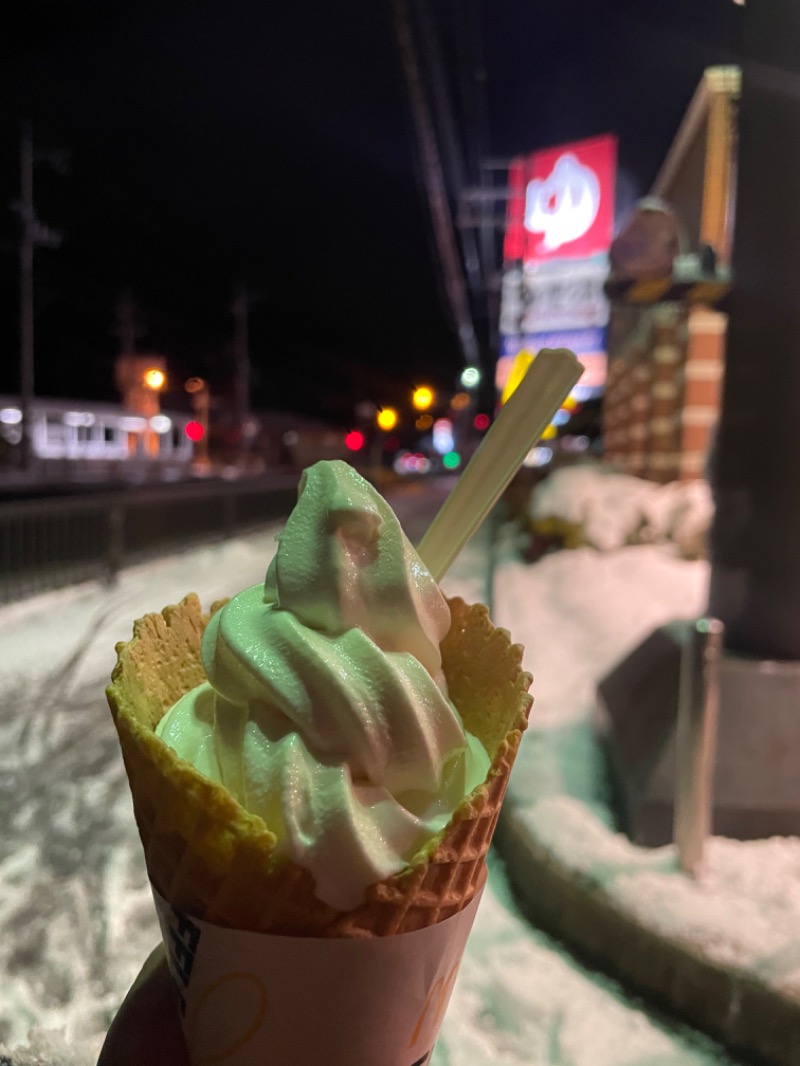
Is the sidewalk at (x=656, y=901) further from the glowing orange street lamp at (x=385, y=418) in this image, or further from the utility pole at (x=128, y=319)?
the utility pole at (x=128, y=319)

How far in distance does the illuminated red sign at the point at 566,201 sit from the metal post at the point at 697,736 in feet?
Result: 62.5

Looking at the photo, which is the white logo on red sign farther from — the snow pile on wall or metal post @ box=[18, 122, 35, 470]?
the snow pile on wall

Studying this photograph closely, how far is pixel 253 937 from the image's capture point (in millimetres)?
1026

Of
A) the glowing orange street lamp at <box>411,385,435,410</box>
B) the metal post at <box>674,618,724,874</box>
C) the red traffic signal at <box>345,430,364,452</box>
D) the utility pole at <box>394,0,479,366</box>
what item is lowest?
the metal post at <box>674,618,724,874</box>

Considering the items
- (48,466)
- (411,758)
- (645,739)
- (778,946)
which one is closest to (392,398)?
(645,739)

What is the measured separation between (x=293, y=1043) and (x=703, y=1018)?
162 cm

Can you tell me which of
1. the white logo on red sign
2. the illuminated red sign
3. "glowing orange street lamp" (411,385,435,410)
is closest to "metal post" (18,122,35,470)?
the illuminated red sign

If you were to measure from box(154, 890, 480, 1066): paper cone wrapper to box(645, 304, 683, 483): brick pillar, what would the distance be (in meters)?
8.54

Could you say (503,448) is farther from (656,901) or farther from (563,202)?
(563,202)

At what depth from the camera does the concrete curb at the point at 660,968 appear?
2.02 meters

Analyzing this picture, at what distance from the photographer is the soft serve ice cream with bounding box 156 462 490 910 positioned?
3.48ft

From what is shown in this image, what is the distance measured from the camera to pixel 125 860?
2.88 meters

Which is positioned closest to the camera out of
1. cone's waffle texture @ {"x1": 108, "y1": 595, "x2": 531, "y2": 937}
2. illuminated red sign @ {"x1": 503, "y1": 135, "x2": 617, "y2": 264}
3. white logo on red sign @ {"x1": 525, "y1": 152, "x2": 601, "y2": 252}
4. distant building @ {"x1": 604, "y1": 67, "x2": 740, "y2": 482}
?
cone's waffle texture @ {"x1": 108, "y1": 595, "x2": 531, "y2": 937}

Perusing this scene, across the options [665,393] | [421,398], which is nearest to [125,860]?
[421,398]
